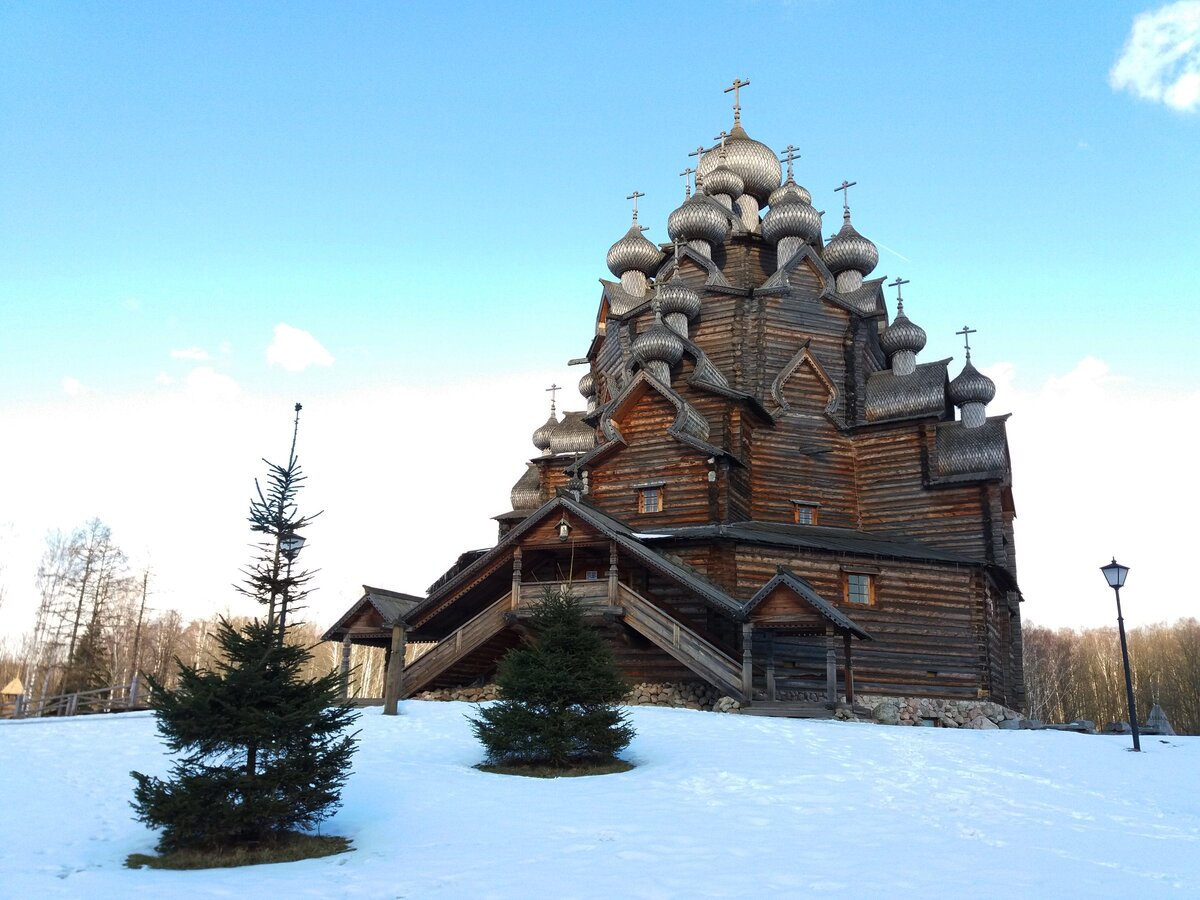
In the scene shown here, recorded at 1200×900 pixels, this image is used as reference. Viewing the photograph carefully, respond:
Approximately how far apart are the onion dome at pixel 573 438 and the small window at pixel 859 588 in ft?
37.1

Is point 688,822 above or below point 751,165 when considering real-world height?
below

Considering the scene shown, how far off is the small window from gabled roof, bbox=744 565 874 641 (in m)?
A: 5.17

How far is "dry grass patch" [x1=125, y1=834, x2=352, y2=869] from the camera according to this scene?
313 inches

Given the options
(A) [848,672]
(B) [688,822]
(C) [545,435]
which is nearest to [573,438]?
(C) [545,435]

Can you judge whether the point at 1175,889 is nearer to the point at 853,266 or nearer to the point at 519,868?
the point at 519,868

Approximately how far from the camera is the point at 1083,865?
298 inches

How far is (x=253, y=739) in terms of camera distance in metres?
8.61

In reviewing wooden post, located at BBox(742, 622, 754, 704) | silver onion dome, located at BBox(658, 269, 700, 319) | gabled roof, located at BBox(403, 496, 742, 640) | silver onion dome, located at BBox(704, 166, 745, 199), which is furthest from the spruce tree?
silver onion dome, located at BBox(704, 166, 745, 199)

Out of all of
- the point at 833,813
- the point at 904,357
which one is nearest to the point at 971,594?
the point at 904,357

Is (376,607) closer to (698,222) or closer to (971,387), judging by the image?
(698,222)

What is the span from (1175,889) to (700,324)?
78.0 ft

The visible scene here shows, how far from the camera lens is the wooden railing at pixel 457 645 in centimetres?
2058

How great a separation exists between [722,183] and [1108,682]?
43117mm

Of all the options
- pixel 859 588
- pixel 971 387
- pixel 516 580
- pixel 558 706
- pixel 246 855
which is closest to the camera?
pixel 246 855
